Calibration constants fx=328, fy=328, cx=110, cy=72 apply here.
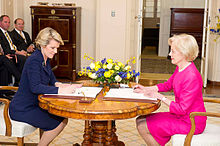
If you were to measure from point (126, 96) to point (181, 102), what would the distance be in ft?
1.67

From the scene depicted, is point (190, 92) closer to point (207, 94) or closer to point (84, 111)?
point (84, 111)

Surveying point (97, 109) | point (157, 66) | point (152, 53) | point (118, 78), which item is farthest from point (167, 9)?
point (97, 109)

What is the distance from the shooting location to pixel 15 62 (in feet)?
20.2

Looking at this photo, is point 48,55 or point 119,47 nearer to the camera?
point 48,55

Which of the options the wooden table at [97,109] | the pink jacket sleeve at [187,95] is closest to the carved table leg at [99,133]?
the wooden table at [97,109]

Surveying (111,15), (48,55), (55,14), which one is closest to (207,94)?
(111,15)

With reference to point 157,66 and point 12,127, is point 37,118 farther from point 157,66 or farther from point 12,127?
point 157,66

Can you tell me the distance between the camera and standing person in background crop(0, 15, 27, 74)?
6.16 meters

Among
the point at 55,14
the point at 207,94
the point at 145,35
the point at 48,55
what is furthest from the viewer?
the point at 145,35

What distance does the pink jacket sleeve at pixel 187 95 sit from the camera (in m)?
2.75

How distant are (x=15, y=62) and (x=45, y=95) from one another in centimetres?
341

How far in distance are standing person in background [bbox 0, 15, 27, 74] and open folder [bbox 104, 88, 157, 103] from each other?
3.38 metres

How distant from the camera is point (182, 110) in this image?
276 centimetres

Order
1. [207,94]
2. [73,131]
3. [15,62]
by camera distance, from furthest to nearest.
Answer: [207,94] < [15,62] < [73,131]
